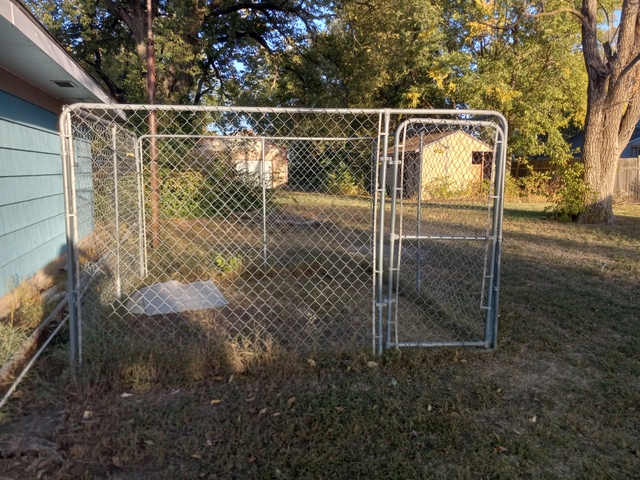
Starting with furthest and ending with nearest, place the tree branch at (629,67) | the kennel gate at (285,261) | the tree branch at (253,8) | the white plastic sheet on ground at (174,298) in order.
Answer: the tree branch at (253,8) → the tree branch at (629,67) → the white plastic sheet on ground at (174,298) → the kennel gate at (285,261)

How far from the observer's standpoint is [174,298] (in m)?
5.23

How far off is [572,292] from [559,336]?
169cm

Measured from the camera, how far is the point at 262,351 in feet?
12.3

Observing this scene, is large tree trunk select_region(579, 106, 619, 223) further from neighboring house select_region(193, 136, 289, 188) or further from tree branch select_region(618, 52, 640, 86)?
neighboring house select_region(193, 136, 289, 188)

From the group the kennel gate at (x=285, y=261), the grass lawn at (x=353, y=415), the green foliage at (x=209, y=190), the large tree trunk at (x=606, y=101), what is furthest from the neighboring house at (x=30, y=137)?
the large tree trunk at (x=606, y=101)

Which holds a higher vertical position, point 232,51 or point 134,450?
point 232,51

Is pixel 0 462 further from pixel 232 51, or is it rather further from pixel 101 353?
pixel 232 51

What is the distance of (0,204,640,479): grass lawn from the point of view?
258 cm

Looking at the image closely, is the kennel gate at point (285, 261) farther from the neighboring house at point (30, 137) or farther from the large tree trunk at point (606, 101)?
the large tree trunk at point (606, 101)

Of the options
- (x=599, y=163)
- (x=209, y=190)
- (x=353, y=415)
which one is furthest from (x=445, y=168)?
(x=599, y=163)

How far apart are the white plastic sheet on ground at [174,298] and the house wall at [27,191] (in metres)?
1.28

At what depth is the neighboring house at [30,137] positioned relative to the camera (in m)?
4.29

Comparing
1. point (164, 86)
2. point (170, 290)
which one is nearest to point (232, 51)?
point (164, 86)

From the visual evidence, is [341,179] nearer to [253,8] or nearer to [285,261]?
[285,261]
